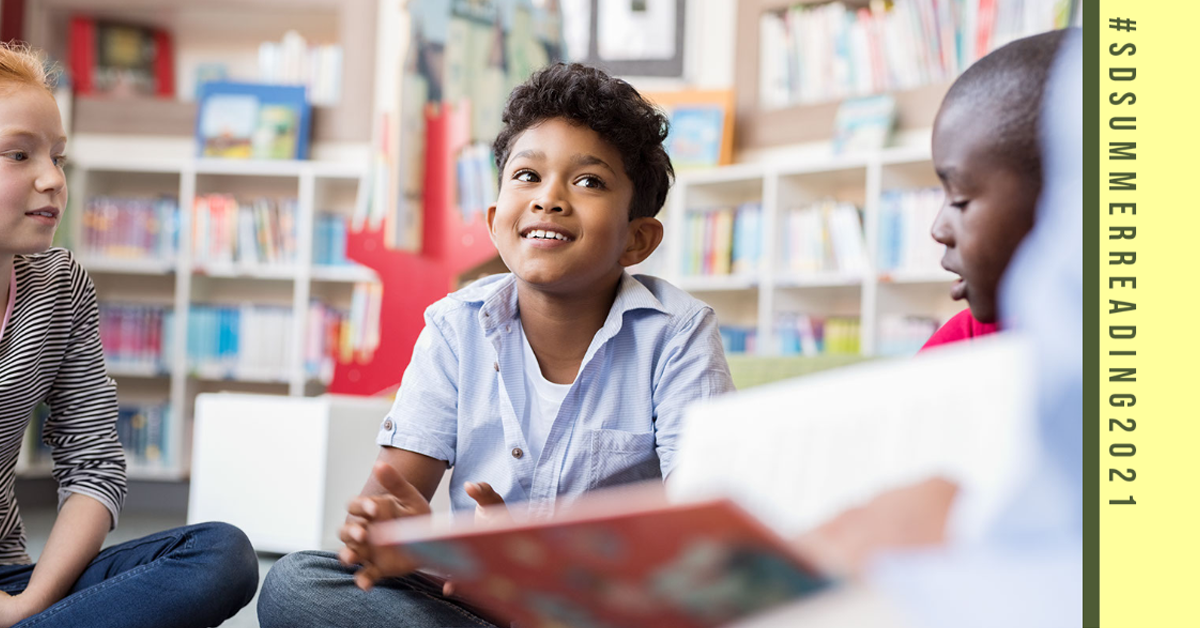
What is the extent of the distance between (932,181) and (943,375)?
3.24m

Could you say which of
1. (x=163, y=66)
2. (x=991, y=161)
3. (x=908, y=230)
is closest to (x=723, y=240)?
(x=908, y=230)

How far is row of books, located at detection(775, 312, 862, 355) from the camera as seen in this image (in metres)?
3.55

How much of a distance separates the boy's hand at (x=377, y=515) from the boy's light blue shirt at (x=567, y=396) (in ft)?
1.12

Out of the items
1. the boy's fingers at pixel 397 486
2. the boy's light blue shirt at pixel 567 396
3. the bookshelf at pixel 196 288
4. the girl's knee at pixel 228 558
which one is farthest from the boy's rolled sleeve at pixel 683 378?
the bookshelf at pixel 196 288

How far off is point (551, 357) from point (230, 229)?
314cm

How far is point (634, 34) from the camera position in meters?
4.12

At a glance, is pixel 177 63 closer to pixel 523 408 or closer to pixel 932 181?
pixel 932 181

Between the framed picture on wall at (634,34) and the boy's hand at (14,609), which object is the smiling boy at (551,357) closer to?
the boy's hand at (14,609)

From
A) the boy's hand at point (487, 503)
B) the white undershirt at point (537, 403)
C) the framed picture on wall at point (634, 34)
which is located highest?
the framed picture on wall at point (634, 34)

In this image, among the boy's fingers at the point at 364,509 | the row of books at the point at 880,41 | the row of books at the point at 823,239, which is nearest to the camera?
the boy's fingers at the point at 364,509

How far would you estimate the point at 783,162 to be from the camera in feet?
12.4

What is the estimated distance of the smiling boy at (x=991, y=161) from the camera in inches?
19.5

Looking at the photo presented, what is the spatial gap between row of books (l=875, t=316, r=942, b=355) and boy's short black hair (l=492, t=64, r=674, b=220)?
2169mm
